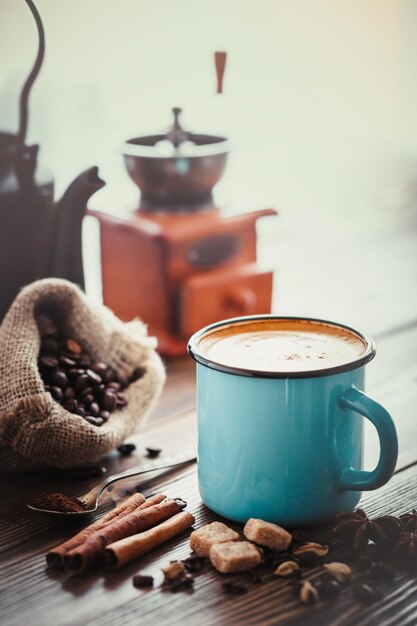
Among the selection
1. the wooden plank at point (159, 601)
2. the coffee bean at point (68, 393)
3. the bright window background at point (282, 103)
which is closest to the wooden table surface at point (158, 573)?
the wooden plank at point (159, 601)

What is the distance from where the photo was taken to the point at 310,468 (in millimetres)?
905

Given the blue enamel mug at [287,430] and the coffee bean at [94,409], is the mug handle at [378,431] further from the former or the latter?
the coffee bean at [94,409]

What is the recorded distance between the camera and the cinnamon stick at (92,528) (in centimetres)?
89

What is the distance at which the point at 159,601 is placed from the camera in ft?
2.72

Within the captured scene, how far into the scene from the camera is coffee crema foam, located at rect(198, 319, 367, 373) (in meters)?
0.92

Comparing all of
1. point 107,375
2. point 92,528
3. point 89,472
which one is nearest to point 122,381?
point 107,375

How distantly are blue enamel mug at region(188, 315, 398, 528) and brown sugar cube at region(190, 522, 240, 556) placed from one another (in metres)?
0.04

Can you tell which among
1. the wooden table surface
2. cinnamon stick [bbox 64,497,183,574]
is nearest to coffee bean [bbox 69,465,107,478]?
the wooden table surface

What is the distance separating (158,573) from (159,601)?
5 centimetres

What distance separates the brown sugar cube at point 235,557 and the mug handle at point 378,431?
0.14 metres

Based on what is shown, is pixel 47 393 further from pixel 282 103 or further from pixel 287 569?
pixel 282 103

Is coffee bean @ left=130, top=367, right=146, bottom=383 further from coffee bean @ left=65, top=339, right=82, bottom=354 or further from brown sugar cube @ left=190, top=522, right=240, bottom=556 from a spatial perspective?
brown sugar cube @ left=190, top=522, right=240, bottom=556

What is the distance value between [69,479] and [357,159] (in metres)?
1.35

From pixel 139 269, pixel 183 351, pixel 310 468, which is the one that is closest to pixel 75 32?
pixel 139 269
